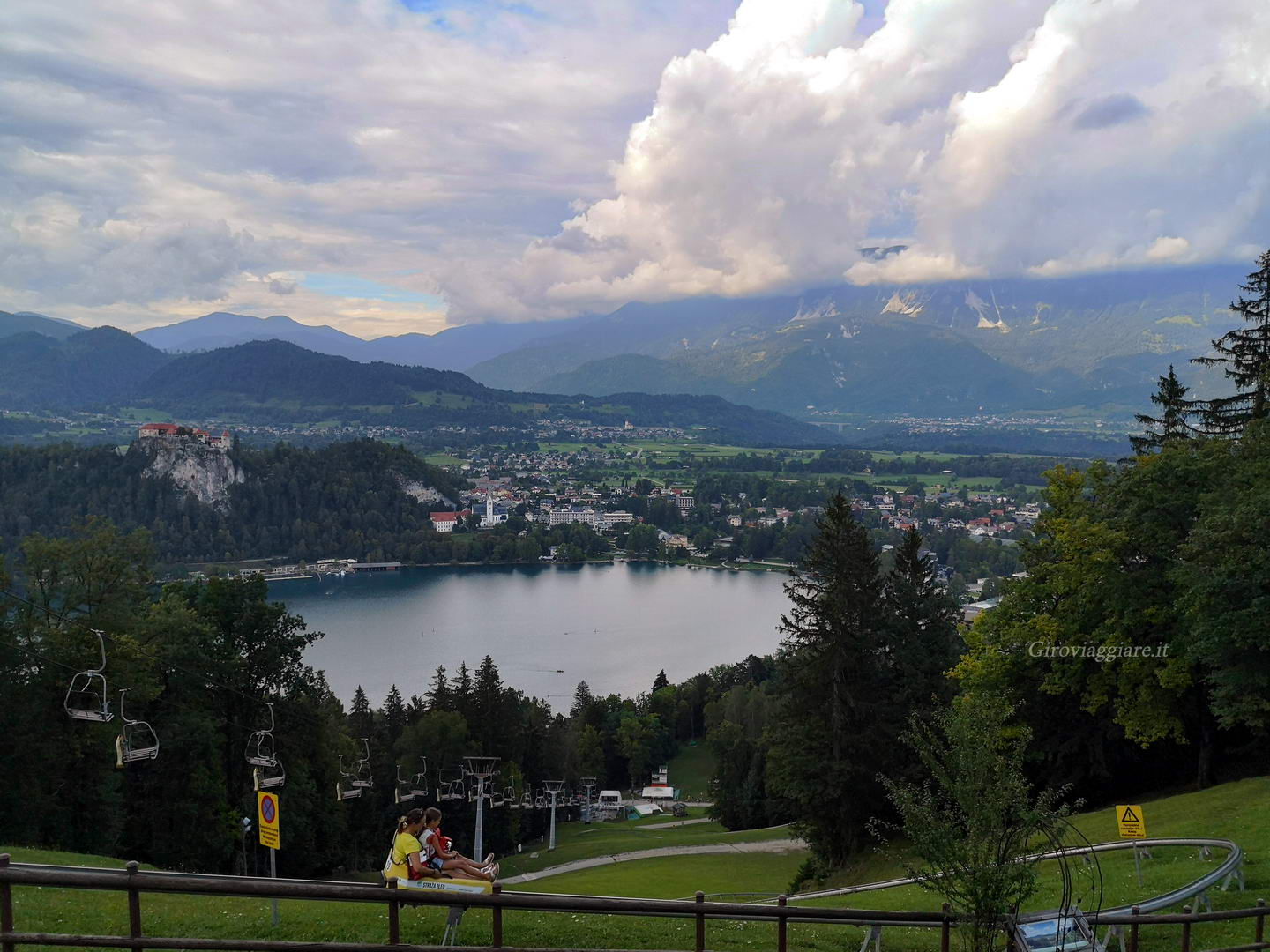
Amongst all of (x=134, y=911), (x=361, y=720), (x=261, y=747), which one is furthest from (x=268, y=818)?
(x=361, y=720)

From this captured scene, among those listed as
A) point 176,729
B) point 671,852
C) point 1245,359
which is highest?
point 1245,359

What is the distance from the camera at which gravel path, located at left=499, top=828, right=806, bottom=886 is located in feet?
79.6

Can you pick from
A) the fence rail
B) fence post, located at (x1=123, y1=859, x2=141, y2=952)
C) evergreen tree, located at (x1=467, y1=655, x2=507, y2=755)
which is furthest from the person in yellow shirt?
evergreen tree, located at (x1=467, y1=655, x2=507, y2=755)

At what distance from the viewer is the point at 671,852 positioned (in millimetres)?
25672

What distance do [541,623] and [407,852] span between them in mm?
69525

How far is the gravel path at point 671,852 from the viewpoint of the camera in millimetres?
24266

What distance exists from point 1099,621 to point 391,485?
135 metres

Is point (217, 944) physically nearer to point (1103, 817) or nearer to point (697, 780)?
point (1103, 817)

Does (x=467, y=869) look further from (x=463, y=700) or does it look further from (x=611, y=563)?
(x=611, y=563)

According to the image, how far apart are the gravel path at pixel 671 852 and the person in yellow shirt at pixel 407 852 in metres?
17.4

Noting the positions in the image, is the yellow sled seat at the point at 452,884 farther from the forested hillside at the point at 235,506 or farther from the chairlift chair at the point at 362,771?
the forested hillside at the point at 235,506

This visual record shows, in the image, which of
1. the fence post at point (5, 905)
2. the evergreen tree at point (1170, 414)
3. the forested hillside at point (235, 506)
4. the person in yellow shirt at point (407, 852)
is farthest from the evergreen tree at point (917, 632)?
the forested hillside at point (235, 506)

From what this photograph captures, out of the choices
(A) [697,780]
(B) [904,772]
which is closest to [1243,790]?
(B) [904,772]

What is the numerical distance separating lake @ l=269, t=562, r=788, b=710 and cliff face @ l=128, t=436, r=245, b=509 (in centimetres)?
3471
